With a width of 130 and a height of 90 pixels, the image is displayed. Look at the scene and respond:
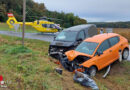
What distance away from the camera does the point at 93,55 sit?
6309mm

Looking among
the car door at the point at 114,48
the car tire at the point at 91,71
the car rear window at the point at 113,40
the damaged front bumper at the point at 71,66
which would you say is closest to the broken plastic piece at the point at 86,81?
the damaged front bumper at the point at 71,66

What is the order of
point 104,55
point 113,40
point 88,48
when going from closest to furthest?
point 104,55 → point 88,48 → point 113,40

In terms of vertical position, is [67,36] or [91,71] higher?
[67,36]

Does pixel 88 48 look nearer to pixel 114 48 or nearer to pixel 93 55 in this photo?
pixel 93 55

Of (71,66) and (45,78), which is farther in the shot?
(71,66)

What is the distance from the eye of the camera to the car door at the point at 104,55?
642 centimetres

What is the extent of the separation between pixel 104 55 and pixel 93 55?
720mm

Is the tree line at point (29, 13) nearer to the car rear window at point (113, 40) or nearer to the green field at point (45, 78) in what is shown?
the car rear window at point (113, 40)

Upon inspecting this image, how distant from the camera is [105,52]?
6828mm

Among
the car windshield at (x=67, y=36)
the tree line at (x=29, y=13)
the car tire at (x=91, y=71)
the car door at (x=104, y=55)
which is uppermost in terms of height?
the tree line at (x=29, y=13)

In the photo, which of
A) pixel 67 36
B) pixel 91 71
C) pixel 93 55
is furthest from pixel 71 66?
pixel 67 36

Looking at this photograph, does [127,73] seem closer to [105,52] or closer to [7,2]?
[105,52]

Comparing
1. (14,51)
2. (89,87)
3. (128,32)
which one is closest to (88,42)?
(89,87)

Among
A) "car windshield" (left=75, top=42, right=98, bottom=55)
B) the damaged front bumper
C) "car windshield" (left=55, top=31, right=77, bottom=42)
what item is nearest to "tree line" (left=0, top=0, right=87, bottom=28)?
"car windshield" (left=55, top=31, right=77, bottom=42)
